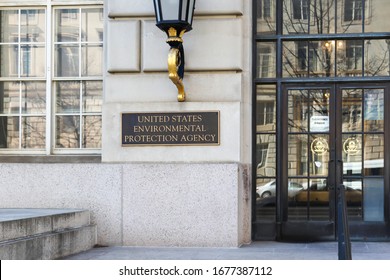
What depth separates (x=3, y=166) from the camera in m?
10.2

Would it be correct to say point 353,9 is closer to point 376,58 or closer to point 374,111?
point 376,58

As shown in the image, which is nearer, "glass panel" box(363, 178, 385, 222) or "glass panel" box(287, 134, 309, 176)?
"glass panel" box(363, 178, 385, 222)

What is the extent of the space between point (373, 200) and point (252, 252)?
7.23 feet

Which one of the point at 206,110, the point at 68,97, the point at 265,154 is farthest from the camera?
the point at 68,97

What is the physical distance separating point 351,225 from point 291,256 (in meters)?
1.77

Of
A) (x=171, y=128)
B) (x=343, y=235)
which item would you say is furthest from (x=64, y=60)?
(x=343, y=235)

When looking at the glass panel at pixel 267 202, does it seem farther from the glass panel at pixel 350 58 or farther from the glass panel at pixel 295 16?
the glass panel at pixel 295 16

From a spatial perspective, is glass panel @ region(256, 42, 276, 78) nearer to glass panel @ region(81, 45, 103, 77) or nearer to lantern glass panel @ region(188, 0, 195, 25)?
lantern glass panel @ region(188, 0, 195, 25)

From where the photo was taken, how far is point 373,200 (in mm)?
10250

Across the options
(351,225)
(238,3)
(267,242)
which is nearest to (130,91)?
(238,3)

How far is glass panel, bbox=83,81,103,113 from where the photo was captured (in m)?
10.6

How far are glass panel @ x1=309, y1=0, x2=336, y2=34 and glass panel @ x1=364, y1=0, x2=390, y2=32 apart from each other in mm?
499

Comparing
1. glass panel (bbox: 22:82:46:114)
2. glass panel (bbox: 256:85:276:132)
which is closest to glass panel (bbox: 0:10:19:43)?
glass panel (bbox: 22:82:46:114)

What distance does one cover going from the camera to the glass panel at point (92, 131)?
417 inches
